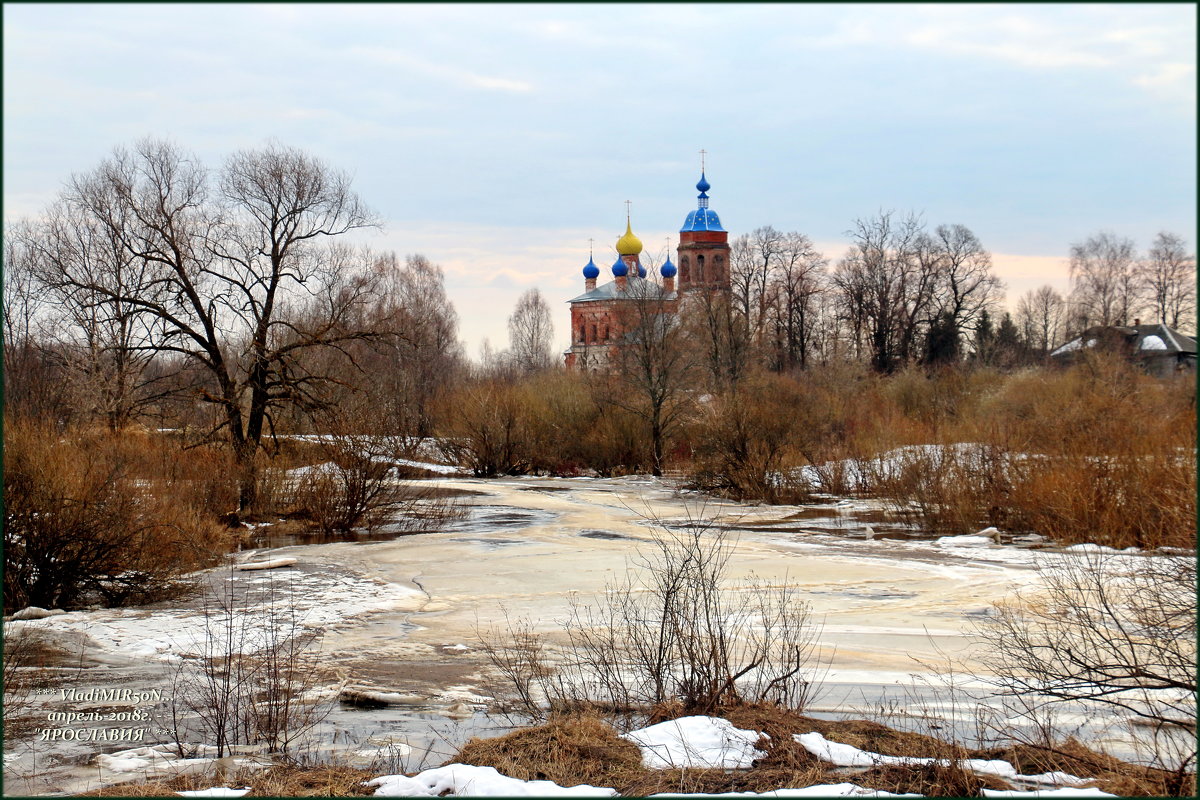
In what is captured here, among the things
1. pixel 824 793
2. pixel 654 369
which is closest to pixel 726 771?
pixel 824 793

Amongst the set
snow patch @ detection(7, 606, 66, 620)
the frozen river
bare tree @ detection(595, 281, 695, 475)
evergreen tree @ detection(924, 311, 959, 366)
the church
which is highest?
the church

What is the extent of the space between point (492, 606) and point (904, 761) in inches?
329

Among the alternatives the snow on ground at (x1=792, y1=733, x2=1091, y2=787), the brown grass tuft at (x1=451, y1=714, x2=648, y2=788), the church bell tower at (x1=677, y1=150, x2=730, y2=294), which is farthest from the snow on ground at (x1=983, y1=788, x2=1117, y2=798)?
the church bell tower at (x1=677, y1=150, x2=730, y2=294)

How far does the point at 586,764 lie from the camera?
7.52 meters

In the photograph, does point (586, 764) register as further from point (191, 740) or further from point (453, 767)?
point (191, 740)

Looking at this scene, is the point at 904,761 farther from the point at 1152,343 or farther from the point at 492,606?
the point at 1152,343

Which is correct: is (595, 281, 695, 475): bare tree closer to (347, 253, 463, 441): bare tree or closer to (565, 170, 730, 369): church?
(347, 253, 463, 441): bare tree

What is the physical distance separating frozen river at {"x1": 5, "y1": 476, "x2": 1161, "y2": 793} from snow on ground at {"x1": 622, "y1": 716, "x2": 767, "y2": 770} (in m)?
1.68

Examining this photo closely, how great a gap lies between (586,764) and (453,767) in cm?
100

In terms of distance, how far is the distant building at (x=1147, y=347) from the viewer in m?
48.4

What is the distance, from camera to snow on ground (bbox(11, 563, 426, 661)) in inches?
477

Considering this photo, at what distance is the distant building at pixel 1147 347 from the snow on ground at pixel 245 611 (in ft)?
130

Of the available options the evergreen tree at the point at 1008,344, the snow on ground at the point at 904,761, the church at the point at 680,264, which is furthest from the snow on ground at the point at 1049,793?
the church at the point at 680,264

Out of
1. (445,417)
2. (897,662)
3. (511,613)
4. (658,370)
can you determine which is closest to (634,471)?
(658,370)
